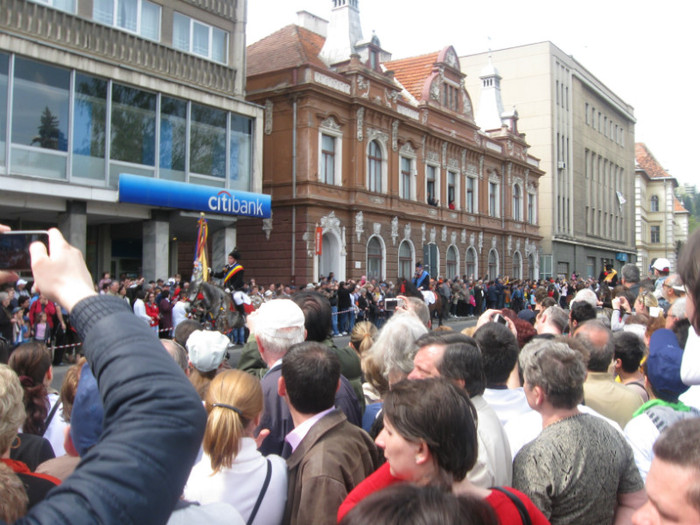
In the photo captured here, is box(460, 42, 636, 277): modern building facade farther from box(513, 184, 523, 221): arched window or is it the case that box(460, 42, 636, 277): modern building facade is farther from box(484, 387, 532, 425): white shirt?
box(484, 387, 532, 425): white shirt

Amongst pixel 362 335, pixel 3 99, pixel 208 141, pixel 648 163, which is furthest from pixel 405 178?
pixel 648 163

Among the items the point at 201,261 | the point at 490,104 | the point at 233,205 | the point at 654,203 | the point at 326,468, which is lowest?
the point at 326,468

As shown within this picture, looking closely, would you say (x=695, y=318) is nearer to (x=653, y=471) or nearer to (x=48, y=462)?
(x=653, y=471)

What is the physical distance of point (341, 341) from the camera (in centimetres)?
1856

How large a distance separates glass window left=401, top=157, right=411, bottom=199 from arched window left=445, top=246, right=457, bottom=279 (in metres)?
4.67

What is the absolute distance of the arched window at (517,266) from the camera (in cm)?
4191

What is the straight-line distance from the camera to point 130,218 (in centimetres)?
1934

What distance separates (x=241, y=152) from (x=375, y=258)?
373 inches

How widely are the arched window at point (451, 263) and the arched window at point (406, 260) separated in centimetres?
384

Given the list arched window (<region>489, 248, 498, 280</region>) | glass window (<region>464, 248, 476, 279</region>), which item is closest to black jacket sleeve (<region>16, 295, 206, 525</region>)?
glass window (<region>464, 248, 476, 279</region>)

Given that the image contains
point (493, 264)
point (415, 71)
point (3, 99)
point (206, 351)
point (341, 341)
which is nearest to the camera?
point (206, 351)

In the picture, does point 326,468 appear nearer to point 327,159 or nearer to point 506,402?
point 506,402

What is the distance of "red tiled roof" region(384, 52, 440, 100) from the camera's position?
35.1 meters

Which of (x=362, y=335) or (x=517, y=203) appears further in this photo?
(x=517, y=203)
